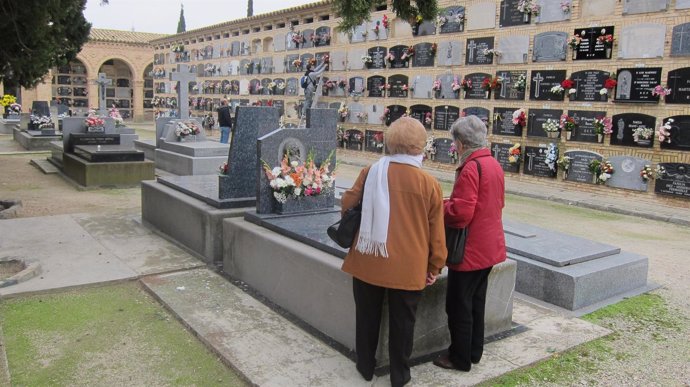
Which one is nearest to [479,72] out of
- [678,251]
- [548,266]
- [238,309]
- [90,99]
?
[678,251]

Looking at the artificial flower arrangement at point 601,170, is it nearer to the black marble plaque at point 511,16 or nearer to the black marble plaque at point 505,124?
the black marble plaque at point 505,124

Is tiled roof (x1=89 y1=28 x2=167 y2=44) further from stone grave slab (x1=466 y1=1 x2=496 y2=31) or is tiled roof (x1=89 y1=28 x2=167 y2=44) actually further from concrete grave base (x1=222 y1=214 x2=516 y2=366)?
concrete grave base (x1=222 y1=214 x2=516 y2=366)

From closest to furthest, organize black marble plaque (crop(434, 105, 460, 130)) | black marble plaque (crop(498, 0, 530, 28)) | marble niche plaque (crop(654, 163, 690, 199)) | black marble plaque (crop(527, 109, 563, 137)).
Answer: marble niche plaque (crop(654, 163, 690, 199)) → black marble plaque (crop(527, 109, 563, 137)) → black marble plaque (crop(498, 0, 530, 28)) → black marble plaque (crop(434, 105, 460, 130))

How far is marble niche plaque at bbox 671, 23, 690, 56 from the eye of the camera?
8602mm

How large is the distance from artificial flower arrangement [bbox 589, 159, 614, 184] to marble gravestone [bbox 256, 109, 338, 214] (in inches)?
237

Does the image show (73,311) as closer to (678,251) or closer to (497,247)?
(497,247)

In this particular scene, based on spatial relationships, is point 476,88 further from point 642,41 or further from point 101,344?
point 101,344

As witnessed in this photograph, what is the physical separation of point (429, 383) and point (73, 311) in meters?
2.51

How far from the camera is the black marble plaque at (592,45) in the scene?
31.4 feet

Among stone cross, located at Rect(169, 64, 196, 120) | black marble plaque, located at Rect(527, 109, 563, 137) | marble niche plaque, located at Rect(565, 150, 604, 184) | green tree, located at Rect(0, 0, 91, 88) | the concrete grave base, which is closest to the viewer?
the concrete grave base

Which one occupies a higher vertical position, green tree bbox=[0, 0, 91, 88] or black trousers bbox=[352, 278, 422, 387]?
green tree bbox=[0, 0, 91, 88]

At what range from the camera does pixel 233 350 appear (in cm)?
329

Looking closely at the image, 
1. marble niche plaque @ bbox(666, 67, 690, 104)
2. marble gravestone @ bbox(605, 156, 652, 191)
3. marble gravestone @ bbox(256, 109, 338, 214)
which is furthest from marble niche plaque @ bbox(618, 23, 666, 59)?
marble gravestone @ bbox(256, 109, 338, 214)

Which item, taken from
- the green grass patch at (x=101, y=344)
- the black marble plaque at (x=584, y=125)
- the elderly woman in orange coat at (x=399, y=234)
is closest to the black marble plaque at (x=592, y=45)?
the black marble plaque at (x=584, y=125)
